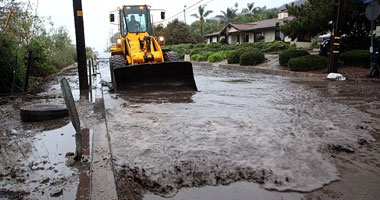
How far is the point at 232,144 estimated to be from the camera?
165 inches

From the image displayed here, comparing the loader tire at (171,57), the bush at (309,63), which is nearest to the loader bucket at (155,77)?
the loader tire at (171,57)

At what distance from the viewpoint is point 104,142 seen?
4.08 meters

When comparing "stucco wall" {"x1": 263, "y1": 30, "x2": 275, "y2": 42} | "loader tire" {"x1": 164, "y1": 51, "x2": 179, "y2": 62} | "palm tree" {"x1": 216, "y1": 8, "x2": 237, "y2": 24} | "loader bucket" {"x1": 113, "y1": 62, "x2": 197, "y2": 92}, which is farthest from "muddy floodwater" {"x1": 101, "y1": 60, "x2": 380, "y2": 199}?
"palm tree" {"x1": 216, "y1": 8, "x2": 237, "y2": 24}

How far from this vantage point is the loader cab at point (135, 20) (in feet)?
38.4

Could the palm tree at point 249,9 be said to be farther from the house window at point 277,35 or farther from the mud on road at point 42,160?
the mud on road at point 42,160

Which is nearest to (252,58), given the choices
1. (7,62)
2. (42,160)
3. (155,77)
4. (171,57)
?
(171,57)

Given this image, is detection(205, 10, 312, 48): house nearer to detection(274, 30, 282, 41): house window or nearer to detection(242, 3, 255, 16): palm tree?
detection(274, 30, 282, 41): house window

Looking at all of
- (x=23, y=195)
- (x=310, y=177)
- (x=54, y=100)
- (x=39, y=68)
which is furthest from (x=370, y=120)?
(x=39, y=68)

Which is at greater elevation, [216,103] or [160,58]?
[160,58]

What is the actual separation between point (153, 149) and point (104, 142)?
667mm

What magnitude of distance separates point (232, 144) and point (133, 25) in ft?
28.9

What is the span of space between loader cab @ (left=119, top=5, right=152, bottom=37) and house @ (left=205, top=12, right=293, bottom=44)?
29.5 metres

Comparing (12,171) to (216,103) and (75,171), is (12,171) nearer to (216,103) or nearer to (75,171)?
(75,171)

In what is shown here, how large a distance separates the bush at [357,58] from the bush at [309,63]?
0.97 meters
